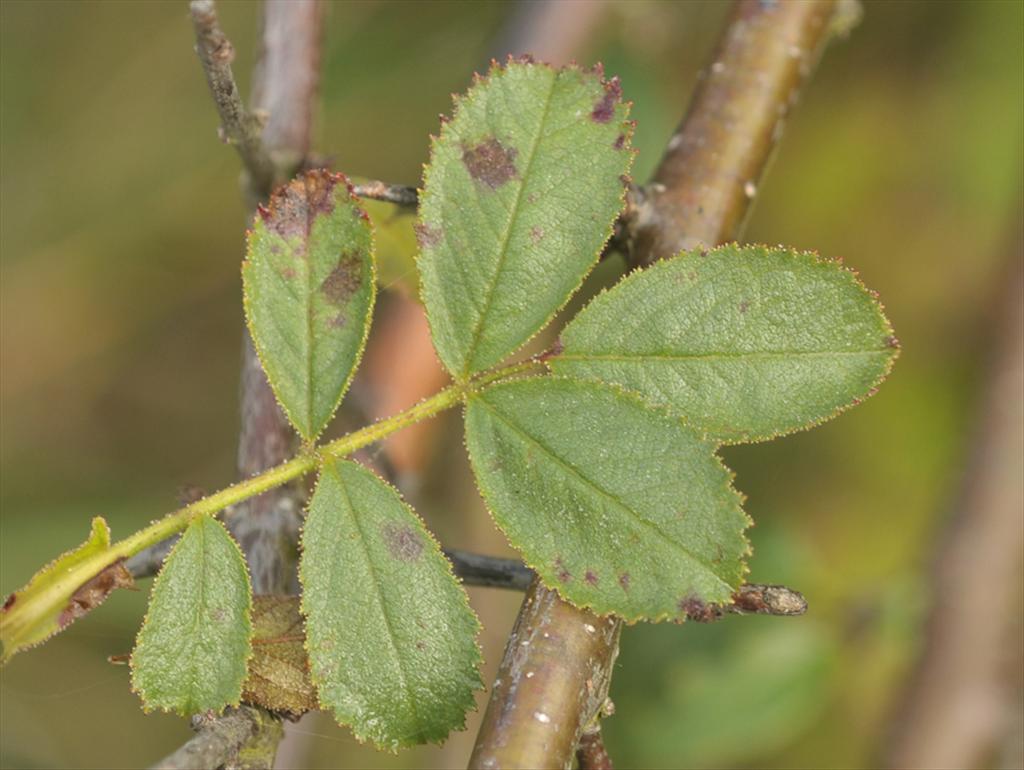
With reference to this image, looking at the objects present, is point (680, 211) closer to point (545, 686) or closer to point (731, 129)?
point (731, 129)

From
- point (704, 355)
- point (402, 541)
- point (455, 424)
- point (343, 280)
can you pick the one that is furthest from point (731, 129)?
point (455, 424)

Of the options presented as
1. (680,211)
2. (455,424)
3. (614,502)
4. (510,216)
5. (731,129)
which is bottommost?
(614,502)

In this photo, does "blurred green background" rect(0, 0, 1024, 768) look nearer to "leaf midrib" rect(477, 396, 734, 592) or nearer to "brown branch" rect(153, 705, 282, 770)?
"brown branch" rect(153, 705, 282, 770)

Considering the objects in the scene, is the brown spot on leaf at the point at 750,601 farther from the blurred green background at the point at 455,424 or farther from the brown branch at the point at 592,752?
the blurred green background at the point at 455,424

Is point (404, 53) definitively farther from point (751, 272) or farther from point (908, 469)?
point (751, 272)

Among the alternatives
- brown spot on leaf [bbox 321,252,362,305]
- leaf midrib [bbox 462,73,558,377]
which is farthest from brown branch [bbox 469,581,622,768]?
brown spot on leaf [bbox 321,252,362,305]

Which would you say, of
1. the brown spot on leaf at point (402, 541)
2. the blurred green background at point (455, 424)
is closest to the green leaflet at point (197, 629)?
the brown spot on leaf at point (402, 541)
